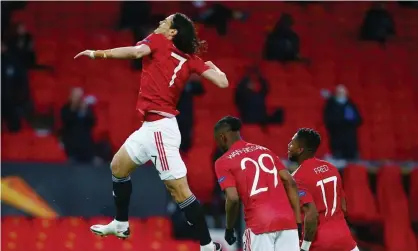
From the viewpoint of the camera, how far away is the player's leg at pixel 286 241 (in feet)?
21.3

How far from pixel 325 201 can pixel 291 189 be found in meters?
0.48

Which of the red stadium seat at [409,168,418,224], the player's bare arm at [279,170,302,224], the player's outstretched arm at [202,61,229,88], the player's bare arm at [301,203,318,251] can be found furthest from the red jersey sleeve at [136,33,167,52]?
the red stadium seat at [409,168,418,224]

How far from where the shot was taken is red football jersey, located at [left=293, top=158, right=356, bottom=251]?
22.5 ft

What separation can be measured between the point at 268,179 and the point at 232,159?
0.30m

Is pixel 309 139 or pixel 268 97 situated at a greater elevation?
pixel 309 139

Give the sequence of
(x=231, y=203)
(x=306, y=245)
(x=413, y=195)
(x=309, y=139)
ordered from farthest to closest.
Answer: (x=413, y=195) < (x=309, y=139) < (x=306, y=245) < (x=231, y=203)

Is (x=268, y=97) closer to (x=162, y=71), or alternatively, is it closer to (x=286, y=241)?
(x=162, y=71)

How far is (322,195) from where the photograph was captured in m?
6.90

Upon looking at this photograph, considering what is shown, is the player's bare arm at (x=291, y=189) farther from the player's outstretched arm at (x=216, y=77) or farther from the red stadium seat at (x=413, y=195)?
the red stadium seat at (x=413, y=195)

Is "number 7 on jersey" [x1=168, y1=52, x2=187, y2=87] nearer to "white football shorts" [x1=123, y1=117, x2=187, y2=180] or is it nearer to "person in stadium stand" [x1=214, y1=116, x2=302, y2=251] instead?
"white football shorts" [x1=123, y1=117, x2=187, y2=180]

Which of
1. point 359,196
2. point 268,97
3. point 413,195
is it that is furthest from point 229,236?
Result: point 268,97

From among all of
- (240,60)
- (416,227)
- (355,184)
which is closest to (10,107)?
(240,60)

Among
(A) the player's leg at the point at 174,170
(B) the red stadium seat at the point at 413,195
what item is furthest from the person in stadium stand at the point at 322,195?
(B) the red stadium seat at the point at 413,195

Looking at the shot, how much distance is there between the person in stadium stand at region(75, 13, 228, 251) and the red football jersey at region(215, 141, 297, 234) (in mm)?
477
